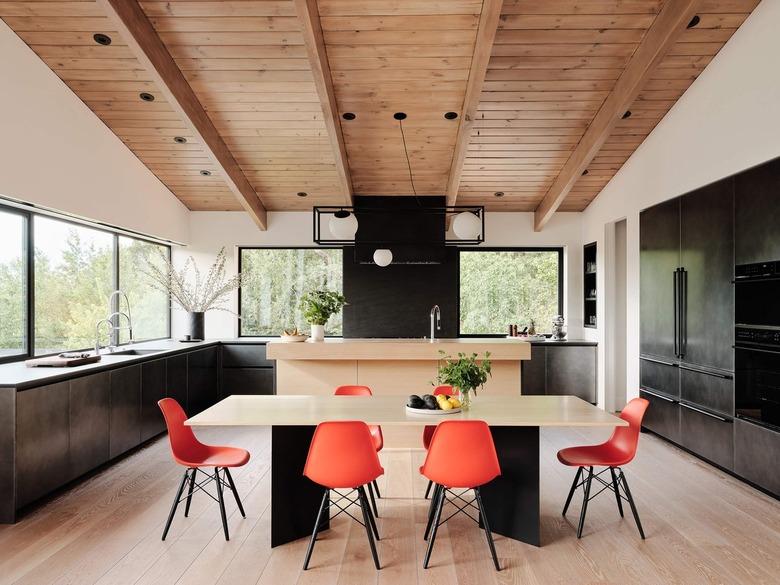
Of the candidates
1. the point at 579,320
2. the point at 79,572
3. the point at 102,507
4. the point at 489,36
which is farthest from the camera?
the point at 579,320

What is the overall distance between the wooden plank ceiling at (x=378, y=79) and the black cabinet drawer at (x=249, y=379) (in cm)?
241

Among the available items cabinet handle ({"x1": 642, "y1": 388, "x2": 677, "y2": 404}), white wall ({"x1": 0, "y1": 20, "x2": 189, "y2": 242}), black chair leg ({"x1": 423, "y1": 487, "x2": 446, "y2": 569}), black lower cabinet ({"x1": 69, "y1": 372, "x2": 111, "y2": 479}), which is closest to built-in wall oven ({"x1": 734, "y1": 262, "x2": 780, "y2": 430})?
cabinet handle ({"x1": 642, "y1": 388, "x2": 677, "y2": 404})

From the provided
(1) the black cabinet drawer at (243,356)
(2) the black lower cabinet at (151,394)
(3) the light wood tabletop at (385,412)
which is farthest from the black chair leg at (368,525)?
(1) the black cabinet drawer at (243,356)

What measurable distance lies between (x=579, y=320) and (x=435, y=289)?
81.1 inches

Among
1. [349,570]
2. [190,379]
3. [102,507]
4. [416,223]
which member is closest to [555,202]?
[416,223]

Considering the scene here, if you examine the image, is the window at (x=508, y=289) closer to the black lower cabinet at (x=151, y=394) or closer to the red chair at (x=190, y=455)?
the black lower cabinet at (x=151, y=394)

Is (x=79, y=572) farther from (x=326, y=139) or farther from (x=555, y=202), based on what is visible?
(x=555, y=202)

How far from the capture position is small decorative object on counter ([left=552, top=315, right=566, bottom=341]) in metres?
7.39

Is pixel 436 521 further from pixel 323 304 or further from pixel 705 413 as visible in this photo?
pixel 705 413

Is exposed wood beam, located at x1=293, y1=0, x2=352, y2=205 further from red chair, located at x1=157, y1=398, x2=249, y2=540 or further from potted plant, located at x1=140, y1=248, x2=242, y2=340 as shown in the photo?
red chair, located at x1=157, y1=398, x2=249, y2=540

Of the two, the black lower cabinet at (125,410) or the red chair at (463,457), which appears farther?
the black lower cabinet at (125,410)

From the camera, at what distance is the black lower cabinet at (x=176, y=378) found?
5.54 meters

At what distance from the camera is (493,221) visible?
25.6ft

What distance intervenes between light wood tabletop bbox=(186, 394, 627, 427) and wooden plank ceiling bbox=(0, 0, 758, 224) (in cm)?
268
